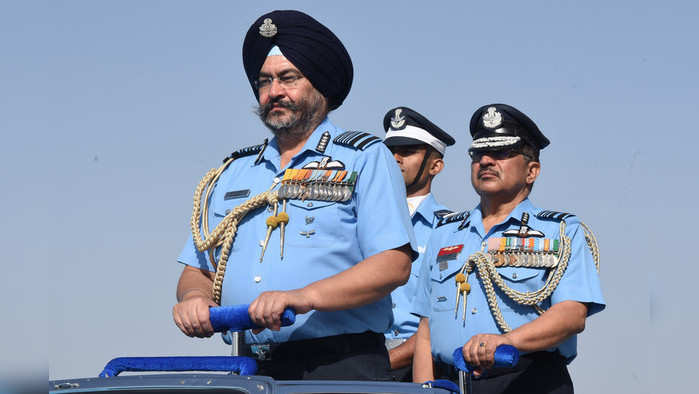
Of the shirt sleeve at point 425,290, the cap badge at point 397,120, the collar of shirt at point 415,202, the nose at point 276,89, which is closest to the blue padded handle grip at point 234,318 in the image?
the nose at point 276,89

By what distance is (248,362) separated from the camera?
3033 millimetres

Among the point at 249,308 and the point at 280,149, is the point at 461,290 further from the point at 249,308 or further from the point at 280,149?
the point at 249,308

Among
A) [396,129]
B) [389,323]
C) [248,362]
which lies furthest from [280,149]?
[396,129]

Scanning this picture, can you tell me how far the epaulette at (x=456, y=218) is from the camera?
5852 mm

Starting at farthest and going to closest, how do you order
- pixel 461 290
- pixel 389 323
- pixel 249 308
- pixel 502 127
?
1. pixel 502 127
2. pixel 461 290
3. pixel 389 323
4. pixel 249 308

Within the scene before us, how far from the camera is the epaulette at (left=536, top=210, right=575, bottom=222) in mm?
5535

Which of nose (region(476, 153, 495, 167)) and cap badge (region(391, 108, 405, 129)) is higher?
cap badge (region(391, 108, 405, 129))

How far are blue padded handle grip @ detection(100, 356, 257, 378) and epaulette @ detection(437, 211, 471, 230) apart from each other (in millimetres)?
2934

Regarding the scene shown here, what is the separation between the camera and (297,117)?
405 centimetres

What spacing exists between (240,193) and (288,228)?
0.37 metres

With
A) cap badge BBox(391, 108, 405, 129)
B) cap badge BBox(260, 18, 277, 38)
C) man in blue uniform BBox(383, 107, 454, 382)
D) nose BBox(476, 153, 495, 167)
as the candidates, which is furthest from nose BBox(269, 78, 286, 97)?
cap badge BBox(391, 108, 405, 129)

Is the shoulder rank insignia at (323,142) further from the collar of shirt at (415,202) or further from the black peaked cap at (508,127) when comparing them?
the collar of shirt at (415,202)

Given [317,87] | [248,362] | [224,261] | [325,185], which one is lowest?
[248,362]

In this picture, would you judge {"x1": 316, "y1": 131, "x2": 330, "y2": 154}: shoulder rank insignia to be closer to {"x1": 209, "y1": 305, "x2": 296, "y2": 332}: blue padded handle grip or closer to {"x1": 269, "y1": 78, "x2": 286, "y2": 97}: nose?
{"x1": 269, "y1": 78, "x2": 286, "y2": 97}: nose
